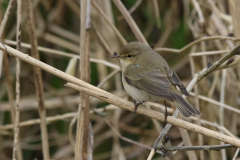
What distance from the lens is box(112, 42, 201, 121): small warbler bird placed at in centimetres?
230

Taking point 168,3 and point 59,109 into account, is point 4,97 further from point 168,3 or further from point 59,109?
point 168,3

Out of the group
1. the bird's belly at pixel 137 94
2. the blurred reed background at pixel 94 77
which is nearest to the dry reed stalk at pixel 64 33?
the blurred reed background at pixel 94 77

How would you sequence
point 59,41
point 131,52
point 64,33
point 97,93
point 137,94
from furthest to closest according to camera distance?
point 64,33, point 59,41, point 131,52, point 137,94, point 97,93

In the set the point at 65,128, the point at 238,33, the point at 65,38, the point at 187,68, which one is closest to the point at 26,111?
the point at 65,128

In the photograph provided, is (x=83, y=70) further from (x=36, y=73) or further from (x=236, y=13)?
(x=236, y=13)

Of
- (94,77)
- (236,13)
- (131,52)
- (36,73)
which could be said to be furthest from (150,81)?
(94,77)

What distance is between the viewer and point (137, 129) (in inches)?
169

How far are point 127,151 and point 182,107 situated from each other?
230cm

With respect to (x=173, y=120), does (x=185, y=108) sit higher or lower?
higher

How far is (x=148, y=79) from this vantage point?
2.60m

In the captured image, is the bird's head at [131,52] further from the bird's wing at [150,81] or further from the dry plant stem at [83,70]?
the dry plant stem at [83,70]

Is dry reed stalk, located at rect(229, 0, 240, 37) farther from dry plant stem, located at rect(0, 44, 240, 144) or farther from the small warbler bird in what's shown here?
dry plant stem, located at rect(0, 44, 240, 144)

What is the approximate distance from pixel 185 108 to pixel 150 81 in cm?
49

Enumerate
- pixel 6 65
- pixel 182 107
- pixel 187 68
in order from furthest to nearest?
pixel 187 68 → pixel 6 65 → pixel 182 107
